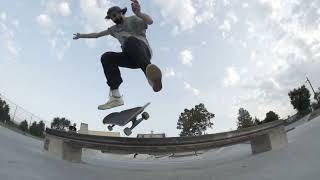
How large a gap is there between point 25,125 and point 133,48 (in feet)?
62.0

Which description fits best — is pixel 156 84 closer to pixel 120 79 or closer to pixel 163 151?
pixel 120 79

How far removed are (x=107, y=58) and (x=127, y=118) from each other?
1248 mm

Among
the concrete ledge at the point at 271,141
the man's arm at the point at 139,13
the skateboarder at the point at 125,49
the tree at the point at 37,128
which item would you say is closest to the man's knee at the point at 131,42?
the skateboarder at the point at 125,49

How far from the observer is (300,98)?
47.5m

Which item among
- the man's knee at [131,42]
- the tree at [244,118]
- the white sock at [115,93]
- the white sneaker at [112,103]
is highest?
the tree at [244,118]

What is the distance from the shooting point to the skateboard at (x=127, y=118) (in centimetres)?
615

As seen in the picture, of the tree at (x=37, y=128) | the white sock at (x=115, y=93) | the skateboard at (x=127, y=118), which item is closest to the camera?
the skateboard at (x=127, y=118)

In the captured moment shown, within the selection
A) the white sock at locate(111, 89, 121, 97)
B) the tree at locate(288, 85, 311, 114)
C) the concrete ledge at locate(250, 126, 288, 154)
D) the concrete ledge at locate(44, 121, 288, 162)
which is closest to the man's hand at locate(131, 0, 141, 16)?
the white sock at locate(111, 89, 121, 97)

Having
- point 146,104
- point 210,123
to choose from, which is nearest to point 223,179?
point 146,104

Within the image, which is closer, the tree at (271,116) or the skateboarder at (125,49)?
the skateboarder at (125,49)

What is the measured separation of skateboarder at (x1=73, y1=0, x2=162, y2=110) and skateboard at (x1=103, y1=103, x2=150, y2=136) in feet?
0.67

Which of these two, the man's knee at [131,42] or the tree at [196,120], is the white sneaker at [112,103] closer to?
the man's knee at [131,42]

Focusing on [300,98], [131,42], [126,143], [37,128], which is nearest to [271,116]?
[300,98]

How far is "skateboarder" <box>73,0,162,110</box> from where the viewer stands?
591 cm
